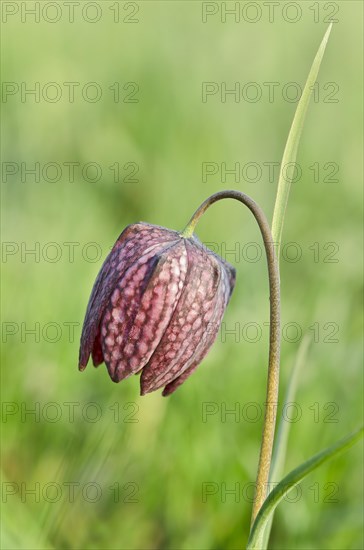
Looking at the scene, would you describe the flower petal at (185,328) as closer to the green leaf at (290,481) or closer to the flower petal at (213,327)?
the flower petal at (213,327)

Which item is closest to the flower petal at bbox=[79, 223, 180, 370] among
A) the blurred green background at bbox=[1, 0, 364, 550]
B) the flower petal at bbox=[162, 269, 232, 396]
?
the flower petal at bbox=[162, 269, 232, 396]

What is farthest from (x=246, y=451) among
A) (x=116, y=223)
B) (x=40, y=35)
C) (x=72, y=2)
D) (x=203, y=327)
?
(x=72, y=2)

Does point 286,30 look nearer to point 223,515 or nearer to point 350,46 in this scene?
point 350,46

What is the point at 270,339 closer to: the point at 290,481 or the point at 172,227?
the point at 290,481

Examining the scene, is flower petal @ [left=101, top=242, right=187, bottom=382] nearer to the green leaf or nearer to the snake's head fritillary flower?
the snake's head fritillary flower

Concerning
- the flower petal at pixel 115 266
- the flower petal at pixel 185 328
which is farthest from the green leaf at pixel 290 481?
the flower petal at pixel 115 266

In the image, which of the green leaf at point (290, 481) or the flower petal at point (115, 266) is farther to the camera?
the flower petal at point (115, 266)
